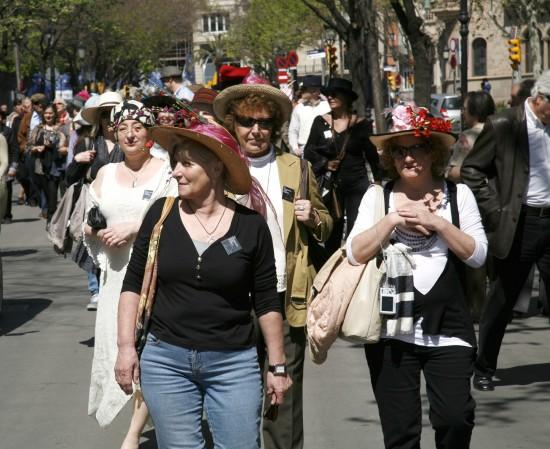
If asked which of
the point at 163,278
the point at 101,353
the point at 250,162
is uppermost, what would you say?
the point at 250,162

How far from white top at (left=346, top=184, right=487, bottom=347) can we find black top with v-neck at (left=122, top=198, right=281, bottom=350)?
603 millimetres

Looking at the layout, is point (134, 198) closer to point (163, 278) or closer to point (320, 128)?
point (163, 278)

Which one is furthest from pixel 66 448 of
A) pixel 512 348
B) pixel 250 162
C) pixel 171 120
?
pixel 512 348

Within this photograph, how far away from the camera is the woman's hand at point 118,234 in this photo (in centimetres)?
663

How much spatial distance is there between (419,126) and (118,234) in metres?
2.24

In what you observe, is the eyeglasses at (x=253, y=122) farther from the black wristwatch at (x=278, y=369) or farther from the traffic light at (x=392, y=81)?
the traffic light at (x=392, y=81)

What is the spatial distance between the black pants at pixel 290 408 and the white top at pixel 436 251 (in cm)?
78

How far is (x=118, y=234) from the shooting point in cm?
663

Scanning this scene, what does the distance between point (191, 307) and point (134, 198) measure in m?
2.41

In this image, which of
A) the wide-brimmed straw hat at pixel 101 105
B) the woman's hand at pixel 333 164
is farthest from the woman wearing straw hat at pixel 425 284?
the woman's hand at pixel 333 164

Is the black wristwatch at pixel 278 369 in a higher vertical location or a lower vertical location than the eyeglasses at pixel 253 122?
lower

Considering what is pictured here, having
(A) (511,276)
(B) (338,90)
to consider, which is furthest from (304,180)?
(B) (338,90)

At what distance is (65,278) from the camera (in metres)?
14.0

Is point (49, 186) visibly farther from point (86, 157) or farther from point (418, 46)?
point (86, 157)
